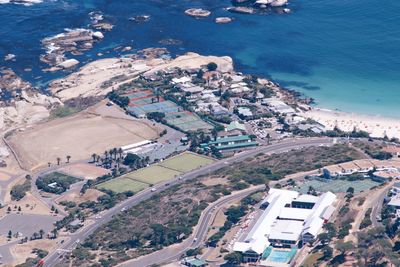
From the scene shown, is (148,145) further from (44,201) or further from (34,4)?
(34,4)

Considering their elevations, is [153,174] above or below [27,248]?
above

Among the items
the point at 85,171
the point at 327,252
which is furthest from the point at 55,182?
the point at 327,252

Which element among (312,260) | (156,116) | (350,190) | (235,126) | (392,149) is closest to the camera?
(312,260)

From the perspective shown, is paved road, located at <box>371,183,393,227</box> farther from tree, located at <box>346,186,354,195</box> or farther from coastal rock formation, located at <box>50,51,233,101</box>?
coastal rock formation, located at <box>50,51,233,101</box>

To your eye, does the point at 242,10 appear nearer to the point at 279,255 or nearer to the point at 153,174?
the point at 153,174

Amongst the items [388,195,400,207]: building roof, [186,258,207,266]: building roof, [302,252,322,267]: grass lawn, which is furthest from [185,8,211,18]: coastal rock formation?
[302,252,322,267]: grass lawn

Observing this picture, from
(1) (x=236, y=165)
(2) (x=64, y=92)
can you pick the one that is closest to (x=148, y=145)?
(1) (x=236, y=165)

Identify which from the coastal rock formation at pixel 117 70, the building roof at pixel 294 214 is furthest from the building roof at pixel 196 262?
the coastal rock formation at pixel 117 70
